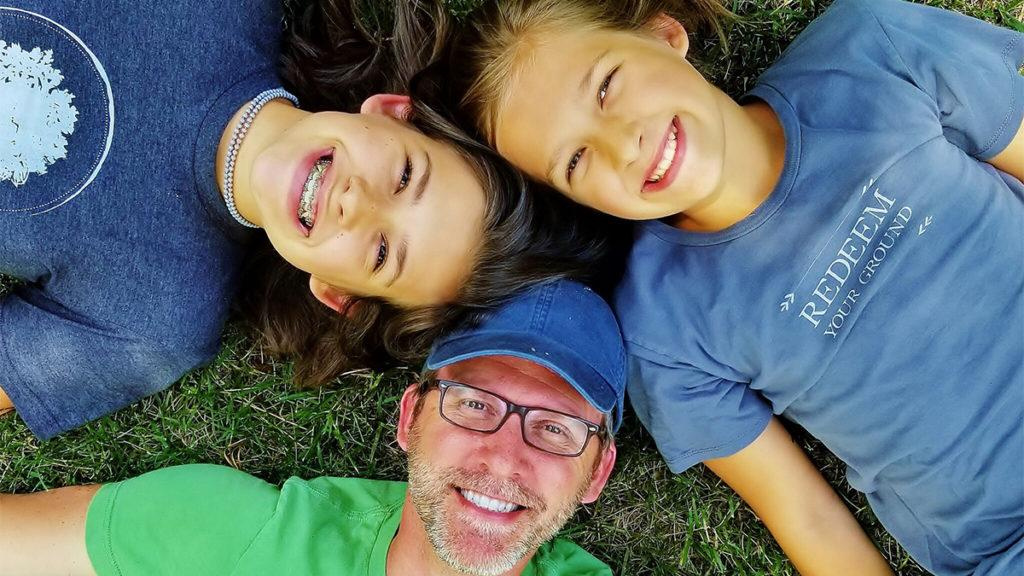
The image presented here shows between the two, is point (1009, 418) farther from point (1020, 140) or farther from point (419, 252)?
point (419, 252)

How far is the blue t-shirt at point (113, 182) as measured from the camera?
2.35 metres

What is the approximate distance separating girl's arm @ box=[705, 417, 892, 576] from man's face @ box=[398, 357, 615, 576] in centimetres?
64

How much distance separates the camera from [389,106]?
2393 millimetres

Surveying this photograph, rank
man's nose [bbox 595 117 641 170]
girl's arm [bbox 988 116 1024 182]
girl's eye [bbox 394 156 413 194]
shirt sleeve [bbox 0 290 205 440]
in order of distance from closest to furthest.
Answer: man's nose [bbox 595 117 641 170], girl's eye [bbox 394 156 413 194], girl's arm [bbox 988 116 1024 182], shirt sleeve [bbox 0 290 205 440]

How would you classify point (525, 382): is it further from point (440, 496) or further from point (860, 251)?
point (860, 251)

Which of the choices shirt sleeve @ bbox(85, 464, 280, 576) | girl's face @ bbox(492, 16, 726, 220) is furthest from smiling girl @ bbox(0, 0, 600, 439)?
shirt sleeve @ bbox(85, 464, 280, 576)

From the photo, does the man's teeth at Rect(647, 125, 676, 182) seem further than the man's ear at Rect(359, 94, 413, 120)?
No

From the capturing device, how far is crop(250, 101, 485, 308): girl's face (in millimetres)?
2023

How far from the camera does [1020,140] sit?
2426mm

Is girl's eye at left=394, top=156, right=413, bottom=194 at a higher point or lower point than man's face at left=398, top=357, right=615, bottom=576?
higher

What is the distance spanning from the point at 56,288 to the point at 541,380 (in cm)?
160

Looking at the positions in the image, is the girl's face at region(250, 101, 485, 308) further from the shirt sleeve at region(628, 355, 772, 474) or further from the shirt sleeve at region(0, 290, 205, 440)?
the shirt sleeve at region(0, 290, 205, 440)

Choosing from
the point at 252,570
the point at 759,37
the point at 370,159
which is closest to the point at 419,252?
the point at 370,159

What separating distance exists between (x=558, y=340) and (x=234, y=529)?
1284mm
